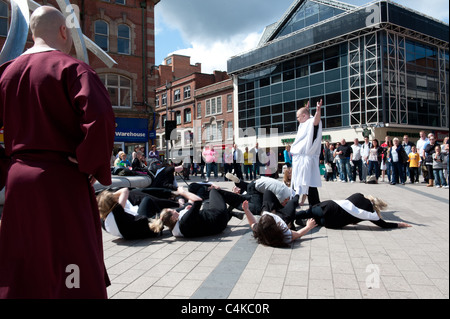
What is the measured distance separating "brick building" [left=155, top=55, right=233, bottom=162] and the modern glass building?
6103mm

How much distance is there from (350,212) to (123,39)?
2428 centimetres

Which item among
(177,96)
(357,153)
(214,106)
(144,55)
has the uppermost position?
(177,96)

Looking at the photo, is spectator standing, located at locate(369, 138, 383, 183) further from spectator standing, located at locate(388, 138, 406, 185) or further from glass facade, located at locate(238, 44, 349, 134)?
glass facade, located at locate(238, 44, 349, 134)

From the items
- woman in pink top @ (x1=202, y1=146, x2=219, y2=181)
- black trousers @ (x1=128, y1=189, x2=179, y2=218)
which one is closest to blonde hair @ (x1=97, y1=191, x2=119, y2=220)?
black trousers @ (x1=128, y1=189, x2=179, y2=218)

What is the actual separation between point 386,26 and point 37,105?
104ft

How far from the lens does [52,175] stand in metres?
1.77

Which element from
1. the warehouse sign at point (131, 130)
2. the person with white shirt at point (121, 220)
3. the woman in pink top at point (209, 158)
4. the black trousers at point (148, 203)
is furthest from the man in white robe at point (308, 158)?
the warehouse sign at point (131, 130)

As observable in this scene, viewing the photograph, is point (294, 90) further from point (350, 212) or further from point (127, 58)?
point (350, 212)

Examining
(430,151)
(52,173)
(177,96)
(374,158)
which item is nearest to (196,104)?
(177,96)

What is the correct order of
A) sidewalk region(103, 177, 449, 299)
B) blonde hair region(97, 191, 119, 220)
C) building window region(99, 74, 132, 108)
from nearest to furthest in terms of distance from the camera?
sidewalk region(103, 177, 449, 299) → blonde hair region(97, 191, 119, 220) → building window region(99, 74, 132, 108)

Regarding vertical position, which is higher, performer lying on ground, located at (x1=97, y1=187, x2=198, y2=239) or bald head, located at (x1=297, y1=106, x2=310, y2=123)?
bald head, located at (x1=297, y1=106, x2=310, y2=123)

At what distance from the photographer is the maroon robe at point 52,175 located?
5.67 ft

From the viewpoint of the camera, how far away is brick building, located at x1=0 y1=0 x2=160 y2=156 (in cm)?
2416

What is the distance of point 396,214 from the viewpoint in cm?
645
